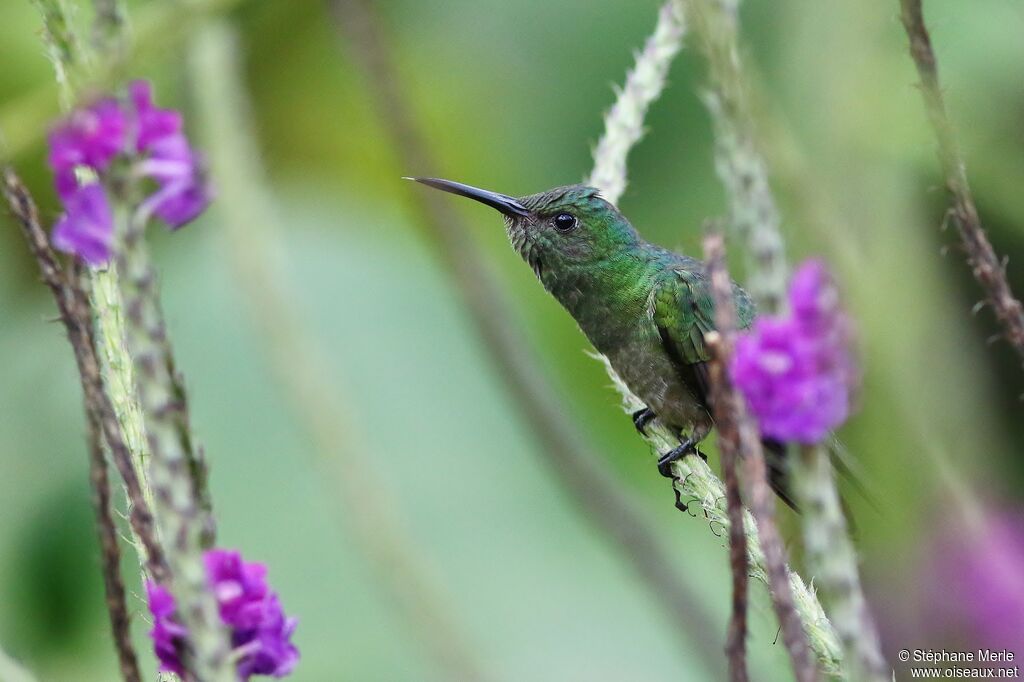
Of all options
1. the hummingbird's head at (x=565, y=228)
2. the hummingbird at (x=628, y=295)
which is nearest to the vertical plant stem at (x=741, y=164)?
the hummingbird at (x=628, y=295)

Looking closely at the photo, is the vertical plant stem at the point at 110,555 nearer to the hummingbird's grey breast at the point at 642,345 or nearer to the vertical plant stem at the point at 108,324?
the vertical plant stem at the point at 108,324

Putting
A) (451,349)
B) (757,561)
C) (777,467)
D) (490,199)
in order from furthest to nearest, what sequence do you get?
1. (451,349)
2. (490,199)
3. (777,467)
4. (757,561)

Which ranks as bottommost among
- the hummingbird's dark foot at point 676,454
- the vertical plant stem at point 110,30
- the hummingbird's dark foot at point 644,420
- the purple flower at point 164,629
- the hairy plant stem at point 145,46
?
the purple flower at point 164,629

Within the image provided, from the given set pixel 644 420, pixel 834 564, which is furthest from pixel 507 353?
pixel 644 420

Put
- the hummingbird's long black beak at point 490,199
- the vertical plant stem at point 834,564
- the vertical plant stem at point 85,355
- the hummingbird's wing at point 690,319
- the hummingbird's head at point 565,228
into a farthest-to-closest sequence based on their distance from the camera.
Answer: the hummingbird's head at point 565,228
the hummingbird's wing at point 690,319
the hummingbird's long black beak at point 490,199
the vertical plant stem at point 85,355
the vertical plant stem at point 834,564

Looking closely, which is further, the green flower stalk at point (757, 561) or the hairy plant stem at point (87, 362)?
the green flower stalk at point (757, 561)

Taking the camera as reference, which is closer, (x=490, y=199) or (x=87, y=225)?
(x=87, y=225)

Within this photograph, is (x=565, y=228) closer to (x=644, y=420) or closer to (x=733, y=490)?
(x=644, y=420)

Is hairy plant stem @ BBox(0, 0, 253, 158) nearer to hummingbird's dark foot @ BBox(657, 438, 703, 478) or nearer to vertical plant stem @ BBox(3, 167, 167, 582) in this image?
vertical plant stem @ BBox(3, 167, 167, 582)
